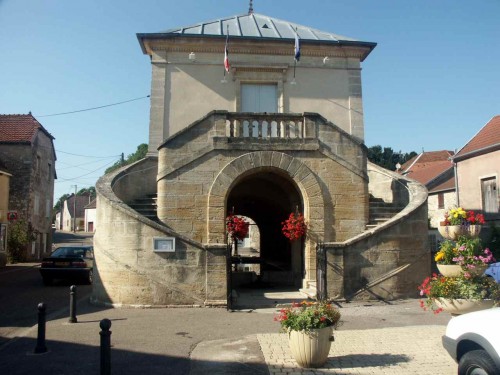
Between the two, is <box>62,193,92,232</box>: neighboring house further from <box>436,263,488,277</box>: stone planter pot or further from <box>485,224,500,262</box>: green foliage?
<box>436,263,488,277</box>: stone planter pot

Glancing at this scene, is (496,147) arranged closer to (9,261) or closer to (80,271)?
(80,271)

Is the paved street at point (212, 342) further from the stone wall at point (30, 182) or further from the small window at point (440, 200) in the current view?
the small window at point (440, 200)

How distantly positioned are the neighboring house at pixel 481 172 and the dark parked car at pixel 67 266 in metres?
16.2

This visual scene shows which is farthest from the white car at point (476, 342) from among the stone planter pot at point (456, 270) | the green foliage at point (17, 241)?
the green foliage at point (17, 241)

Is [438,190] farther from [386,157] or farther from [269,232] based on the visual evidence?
[386,157]

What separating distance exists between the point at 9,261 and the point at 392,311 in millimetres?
22938

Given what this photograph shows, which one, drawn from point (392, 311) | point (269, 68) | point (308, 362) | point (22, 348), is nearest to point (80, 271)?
point (22, 348)

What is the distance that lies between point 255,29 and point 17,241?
18369 mm

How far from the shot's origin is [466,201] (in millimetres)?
20375

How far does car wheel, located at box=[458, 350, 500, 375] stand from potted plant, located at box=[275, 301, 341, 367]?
1818 mm

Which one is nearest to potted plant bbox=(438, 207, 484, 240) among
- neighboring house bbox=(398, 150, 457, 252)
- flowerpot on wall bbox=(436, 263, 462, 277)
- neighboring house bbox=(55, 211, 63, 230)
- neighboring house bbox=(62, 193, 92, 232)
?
flowerpot on wall bbox=(436, 263, 462, 277)

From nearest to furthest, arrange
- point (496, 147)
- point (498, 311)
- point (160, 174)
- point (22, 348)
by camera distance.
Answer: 1. point (498, 311)
2. point (22, 348)
3. point (160, 174)
4. point (496, 147)

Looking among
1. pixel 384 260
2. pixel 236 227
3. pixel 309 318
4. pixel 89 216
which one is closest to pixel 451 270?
pixel 309 318

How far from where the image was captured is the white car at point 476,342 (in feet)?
14.3
